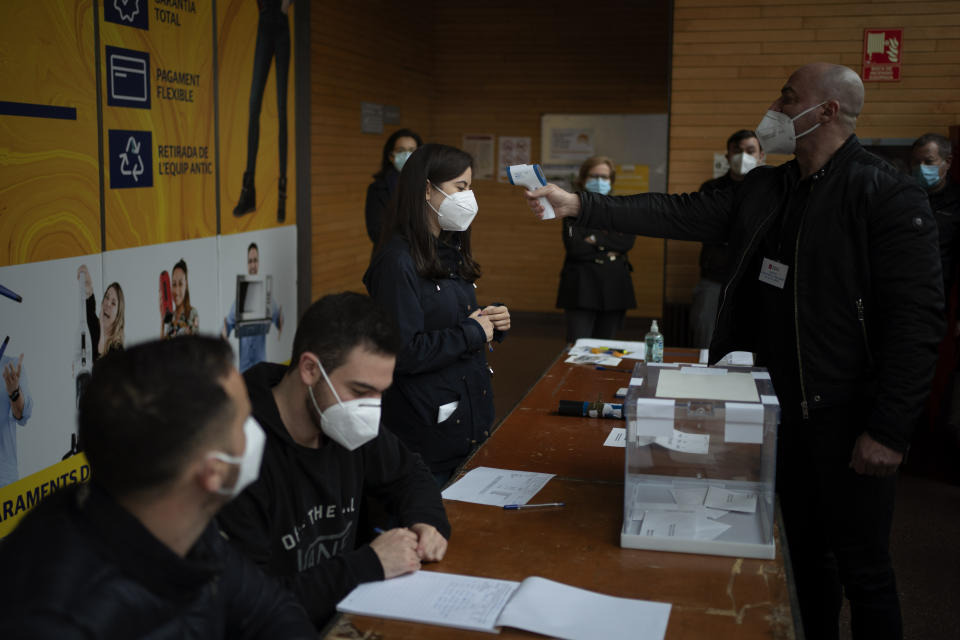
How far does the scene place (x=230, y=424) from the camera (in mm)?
1368

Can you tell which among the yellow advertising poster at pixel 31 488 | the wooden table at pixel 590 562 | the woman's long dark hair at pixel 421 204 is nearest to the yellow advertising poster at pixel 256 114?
the yellow advertising poster at pixel 31 488

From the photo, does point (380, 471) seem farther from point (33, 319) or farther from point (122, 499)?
point (33, 319)

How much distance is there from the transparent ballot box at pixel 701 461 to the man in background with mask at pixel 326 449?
0.49 m

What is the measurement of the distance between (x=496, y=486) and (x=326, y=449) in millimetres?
581

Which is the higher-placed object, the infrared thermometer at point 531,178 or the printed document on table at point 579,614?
the infrared thermometer at point 531,178

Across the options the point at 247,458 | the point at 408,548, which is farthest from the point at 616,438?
the point at 247,458

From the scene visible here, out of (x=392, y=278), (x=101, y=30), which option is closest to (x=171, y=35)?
(x=101, y=30)

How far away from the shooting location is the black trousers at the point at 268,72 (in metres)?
5.72

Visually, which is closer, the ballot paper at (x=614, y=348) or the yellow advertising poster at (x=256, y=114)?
the ballot paper at (x=614, y=348)

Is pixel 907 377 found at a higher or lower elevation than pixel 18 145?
lower

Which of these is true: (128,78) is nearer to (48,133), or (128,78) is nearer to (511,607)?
(48,133)

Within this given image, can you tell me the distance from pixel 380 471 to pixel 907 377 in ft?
4.48

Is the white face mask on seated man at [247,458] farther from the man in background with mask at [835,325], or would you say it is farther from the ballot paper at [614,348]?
the ballot paper at [614,348]

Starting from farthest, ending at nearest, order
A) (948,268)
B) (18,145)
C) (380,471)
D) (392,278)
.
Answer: (948,268) < (18,145) < (392,278) < (380,471)
